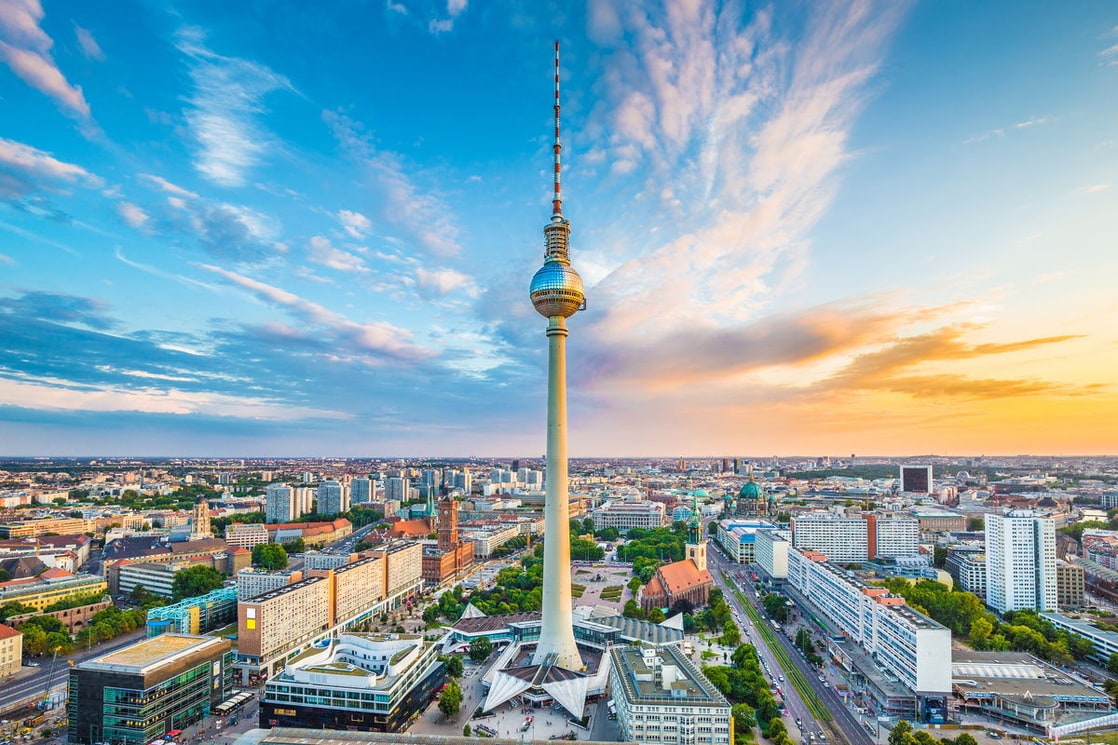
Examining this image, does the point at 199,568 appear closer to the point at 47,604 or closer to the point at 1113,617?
the point at 47,604

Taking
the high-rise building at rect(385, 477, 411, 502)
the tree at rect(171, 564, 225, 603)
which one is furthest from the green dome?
the tree at rect(171, 564, 225, 603)

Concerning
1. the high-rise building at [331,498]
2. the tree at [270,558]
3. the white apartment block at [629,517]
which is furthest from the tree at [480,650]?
the high-rise building at [331,498]

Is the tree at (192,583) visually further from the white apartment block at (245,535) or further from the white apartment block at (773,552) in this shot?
the white apartment block at (773,552)

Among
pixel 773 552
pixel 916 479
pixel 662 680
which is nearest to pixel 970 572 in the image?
pixel 773 552

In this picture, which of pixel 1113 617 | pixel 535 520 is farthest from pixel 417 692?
pixel 535 520

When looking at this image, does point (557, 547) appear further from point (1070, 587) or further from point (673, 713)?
point (1070, 587)

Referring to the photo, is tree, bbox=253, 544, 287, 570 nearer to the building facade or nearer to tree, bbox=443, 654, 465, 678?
tree, bbox=443, 654, 465, 678
